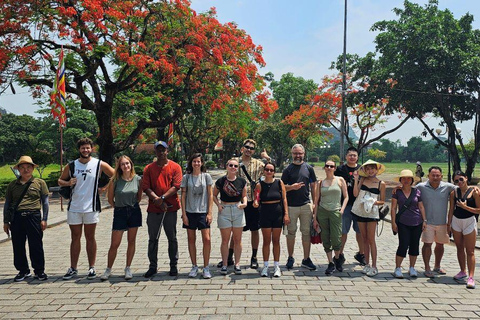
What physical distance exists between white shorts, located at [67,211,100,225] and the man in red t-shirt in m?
0.75

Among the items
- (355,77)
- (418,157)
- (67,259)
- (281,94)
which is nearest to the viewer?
(67,259)

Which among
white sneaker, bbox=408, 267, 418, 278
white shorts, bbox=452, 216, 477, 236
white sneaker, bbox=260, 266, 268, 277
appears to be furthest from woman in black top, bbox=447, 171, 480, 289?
white sneaker, bbox=260, 266, 268, 277

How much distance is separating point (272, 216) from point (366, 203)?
1387 mm

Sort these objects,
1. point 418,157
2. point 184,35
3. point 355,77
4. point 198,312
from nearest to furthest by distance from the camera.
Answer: point 198,312
point 184,35
point 355,77
point 418,157

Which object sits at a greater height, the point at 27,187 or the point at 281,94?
the point at 281,94

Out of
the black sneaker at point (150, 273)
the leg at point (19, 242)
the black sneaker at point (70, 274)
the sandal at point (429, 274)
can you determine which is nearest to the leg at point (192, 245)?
the black sneaker at point (150, 273)

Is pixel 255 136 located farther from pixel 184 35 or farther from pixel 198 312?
pixel 198 312

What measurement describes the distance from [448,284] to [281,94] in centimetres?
3983

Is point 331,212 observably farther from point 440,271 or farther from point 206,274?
point 206,274

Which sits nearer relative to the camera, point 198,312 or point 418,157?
point 198,312

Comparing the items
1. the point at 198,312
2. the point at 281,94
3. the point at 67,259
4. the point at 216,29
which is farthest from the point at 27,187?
the point at 281,94

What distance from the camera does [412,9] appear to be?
18.3 m

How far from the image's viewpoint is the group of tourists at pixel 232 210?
500cm

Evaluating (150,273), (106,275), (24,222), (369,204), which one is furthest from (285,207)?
(24,222)
